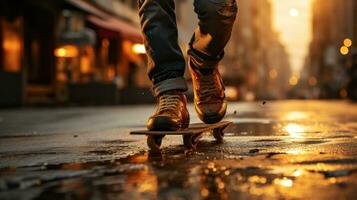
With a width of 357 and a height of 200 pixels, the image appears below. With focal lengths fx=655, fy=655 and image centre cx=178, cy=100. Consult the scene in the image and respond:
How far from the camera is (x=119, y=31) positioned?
22141 mm

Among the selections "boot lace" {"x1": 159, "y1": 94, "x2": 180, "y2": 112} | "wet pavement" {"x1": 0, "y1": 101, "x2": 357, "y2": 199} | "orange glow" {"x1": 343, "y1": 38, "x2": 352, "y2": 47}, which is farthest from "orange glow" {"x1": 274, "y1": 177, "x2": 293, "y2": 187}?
"orange glow" {"x1": 343, "y1": 38, "x2": 352, "y2": 47}

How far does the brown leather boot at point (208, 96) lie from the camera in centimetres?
417

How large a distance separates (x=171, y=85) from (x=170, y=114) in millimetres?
265

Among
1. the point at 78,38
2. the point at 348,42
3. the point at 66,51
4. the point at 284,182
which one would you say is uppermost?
the point at 348,42

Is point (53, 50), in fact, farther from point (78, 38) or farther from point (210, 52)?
point (210, 52)

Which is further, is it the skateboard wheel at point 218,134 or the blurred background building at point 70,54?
the blurred background building at point 70,54

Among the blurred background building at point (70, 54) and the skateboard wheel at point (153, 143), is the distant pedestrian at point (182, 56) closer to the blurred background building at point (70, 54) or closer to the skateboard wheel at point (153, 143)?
the skateboard wheel at point (153, 143)

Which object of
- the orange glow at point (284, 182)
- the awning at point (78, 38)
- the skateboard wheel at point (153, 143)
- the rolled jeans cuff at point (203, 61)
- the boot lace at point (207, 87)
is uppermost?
the awning at point (78, 38)

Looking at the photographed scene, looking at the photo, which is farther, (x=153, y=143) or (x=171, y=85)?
(x=171, y=85)

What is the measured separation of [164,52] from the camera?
12.9 ft

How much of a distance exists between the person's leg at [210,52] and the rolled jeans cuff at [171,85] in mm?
371

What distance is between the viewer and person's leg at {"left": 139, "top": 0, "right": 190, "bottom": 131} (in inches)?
150

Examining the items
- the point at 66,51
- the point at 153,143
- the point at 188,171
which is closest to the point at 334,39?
the point at 66,51

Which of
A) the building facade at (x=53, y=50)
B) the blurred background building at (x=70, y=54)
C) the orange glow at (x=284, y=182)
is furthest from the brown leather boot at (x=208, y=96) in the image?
the building facade at (x=53, y=50)
